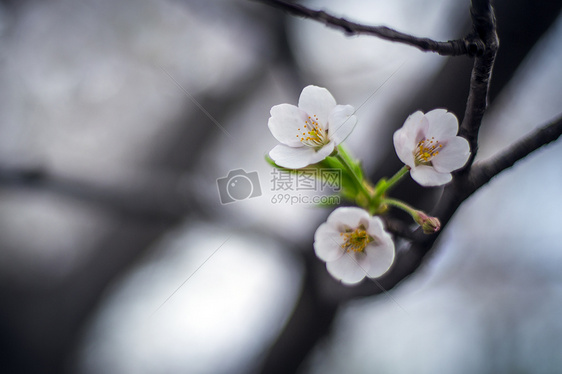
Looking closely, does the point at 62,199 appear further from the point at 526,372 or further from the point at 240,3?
the point at 526,372

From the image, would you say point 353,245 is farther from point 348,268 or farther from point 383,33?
point 383,33

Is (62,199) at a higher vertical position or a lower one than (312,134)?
lower

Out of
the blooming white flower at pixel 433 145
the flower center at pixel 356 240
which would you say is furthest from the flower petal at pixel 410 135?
A: the flower center at pixel 356 240

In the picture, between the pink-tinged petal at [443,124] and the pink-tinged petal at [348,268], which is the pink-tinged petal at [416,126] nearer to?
the pink-tinged petal at [443,124]

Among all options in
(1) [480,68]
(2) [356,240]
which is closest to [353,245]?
(2) [356,240]

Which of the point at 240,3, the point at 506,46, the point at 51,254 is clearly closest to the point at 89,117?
the point at 51,254

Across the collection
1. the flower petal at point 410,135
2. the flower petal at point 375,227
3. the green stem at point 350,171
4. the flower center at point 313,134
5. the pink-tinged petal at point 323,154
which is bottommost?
the flower petal at point 375,227
